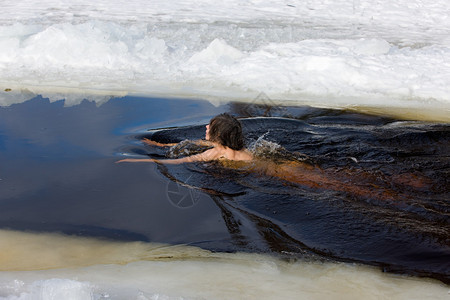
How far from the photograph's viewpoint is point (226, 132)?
13.6 feet

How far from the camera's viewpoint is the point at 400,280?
2.74 m

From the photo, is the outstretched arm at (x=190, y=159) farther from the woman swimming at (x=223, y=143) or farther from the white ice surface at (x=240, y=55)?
the white ice surface at (x=240, y=55)

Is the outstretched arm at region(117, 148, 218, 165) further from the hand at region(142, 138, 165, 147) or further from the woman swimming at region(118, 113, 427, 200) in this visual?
the hand at region(142, 138, 165, 147)

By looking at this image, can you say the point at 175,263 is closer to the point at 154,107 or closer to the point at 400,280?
the point at 400,280

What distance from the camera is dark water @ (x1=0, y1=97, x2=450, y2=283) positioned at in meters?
3.13

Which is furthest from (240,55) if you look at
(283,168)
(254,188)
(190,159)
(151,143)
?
(254,188)

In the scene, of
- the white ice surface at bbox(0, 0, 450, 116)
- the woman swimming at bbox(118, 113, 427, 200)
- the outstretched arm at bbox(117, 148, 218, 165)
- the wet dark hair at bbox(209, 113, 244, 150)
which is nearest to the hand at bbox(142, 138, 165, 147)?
the woman swimming at bbox(118, 113, 427, 200)

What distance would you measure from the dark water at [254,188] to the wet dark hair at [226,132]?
0.20 m

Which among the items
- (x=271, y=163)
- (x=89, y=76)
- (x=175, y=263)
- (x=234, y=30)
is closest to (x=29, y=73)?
(x=89, y=76)

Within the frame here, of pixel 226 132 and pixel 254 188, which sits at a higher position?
pixel 226 132

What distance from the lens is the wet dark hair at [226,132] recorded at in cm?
414

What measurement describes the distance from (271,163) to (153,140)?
1.20 metres

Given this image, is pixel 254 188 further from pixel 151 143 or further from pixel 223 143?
pixel 151 143

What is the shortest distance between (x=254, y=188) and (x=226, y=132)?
56cm
